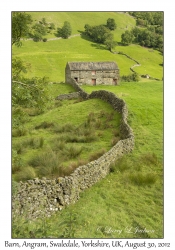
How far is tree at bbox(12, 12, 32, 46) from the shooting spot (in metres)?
11.9

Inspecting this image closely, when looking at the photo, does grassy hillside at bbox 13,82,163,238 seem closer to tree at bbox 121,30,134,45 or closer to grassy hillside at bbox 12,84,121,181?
grassy hillside at bbox 12,84,121,181

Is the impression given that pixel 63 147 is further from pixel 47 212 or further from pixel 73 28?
pixel 73 28

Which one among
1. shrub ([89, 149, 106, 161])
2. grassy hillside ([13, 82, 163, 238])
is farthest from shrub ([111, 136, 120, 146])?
shrub ([89, 149, 106, 161])

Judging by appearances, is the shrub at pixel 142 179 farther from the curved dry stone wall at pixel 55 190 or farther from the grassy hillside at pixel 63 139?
the grassy hillside at pixel 63 139

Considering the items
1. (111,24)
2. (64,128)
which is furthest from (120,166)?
(111,24)

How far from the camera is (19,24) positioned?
39.5 ft

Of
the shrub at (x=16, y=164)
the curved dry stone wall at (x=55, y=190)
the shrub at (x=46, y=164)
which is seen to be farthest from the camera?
the shrub at (x=16, y=164)

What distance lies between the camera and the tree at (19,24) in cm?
1189

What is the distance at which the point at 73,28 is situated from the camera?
108m

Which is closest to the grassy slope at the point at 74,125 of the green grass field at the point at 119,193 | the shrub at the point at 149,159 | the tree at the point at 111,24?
the green grass field at the point at 119,193

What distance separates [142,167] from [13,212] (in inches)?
299

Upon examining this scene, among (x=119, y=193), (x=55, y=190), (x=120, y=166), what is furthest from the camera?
(x=120, y=166)

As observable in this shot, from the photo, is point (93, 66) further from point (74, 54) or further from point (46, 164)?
point (46, 164)

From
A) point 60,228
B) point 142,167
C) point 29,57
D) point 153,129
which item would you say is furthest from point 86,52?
point 60,228
